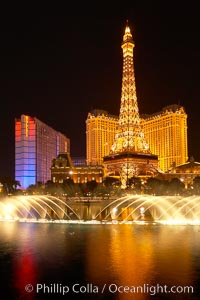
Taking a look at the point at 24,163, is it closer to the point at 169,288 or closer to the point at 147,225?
the point at 147,225

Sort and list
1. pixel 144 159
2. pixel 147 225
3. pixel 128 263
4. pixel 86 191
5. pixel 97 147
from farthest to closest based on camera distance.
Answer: pixel 97 147, pixel 144 159, pixel 86 191, pixel 147 225, pixel 128 263

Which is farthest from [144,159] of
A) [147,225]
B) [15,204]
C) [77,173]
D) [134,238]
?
[134,238]

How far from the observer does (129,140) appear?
399 ft

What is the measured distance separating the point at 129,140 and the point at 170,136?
28.3 metres

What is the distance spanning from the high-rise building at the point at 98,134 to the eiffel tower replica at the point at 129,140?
29166 millimetres

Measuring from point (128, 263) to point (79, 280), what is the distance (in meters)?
3.71

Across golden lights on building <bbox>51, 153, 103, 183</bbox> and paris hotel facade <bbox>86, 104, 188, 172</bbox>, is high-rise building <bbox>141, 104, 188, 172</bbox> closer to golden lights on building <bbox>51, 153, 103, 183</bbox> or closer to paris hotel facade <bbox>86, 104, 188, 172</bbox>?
paris hotel facade <bbox>86, 104, 188, 172</bbox>

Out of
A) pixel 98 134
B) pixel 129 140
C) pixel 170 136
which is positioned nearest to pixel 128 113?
pixel 129 140

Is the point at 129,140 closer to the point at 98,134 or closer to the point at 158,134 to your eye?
the point at 158,134

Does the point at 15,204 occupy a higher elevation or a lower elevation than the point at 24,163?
lower

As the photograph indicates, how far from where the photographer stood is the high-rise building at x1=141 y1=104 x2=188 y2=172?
143750 mm

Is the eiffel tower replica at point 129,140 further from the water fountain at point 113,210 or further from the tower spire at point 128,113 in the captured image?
the water fountain at point 113,210

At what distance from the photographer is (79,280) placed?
18.5 metres

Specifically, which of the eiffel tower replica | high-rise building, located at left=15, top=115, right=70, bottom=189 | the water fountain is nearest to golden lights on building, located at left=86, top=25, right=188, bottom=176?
the eiffel tower replica
